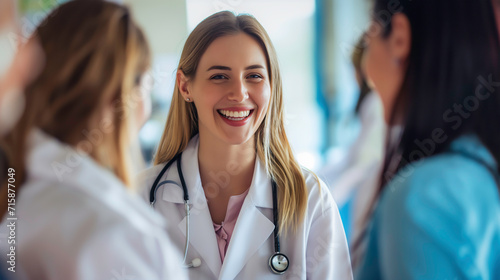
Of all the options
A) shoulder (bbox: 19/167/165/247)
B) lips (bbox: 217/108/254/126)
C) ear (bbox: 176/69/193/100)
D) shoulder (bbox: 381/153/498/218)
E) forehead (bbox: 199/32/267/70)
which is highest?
forehead (bbox: 199/32/267/70)

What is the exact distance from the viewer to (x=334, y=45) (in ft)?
3.44

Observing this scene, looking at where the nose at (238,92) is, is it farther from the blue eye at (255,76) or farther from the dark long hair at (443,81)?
the dark long hair at (443,81)

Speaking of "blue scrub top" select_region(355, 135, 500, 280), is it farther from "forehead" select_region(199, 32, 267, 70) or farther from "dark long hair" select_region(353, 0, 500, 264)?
"forehead" select_region(199, 32, 267, 70)

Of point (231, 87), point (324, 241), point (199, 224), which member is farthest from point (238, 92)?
point (324, 241)

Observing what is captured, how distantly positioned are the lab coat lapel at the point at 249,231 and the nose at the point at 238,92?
188mm

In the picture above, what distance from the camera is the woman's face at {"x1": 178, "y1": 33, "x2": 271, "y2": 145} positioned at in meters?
0.90

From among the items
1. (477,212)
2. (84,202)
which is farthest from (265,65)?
(477,212)

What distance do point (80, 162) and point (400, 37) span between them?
0.73 metres

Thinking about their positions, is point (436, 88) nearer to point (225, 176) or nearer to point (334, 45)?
point (334, 45)

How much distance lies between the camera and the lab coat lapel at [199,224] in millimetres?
924

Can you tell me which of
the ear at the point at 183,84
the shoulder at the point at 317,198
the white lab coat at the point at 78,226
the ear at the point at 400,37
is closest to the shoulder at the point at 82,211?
the white lab coat at the point at 78,226

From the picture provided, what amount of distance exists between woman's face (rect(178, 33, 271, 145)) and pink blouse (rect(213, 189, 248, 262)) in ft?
0.49

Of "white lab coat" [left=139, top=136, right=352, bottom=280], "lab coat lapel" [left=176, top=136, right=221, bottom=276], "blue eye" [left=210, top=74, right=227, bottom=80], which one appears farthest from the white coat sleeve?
"blue eye" [left=210, top=74, right=227, bottom=80]

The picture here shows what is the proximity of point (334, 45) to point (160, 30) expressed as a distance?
0.40 metres
